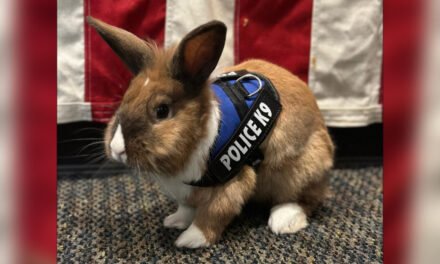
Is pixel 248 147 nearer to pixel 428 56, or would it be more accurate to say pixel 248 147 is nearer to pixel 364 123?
pixel 364 123

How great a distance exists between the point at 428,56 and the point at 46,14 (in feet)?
0.58

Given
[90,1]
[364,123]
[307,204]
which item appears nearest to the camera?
[307,204]

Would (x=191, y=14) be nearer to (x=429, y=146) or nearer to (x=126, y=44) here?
(x=126, y=44)

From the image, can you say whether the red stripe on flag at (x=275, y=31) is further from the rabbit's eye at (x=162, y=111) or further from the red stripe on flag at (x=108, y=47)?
the rabbit's eye at (x=162, y=111)

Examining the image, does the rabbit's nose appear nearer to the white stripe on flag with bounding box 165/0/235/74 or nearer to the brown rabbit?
the brown rabbit

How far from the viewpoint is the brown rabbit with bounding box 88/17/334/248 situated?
96cm

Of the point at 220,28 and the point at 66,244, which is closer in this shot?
the point at 220,28

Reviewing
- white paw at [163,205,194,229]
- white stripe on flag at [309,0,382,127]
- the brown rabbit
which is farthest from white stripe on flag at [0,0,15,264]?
white stripe on flag at [309,0,382,127]

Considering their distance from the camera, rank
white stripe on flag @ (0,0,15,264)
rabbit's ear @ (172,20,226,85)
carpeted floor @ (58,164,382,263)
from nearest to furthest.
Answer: white stripe on flag @ (0,0,15,264) → rabbit's ear @ (172,20,226,85) → carpeted floor @ (58,164,382,263)

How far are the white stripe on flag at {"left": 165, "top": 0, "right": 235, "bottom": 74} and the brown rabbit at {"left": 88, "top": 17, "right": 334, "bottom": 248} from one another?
0.99 feet

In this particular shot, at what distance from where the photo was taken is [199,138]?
1020 millimetres

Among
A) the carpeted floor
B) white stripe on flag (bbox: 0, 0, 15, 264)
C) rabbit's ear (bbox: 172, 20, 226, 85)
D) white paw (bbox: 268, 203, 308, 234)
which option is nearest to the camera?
white stripe on flag (bbox: 0, 0, 15, 264)

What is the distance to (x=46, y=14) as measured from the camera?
8.8 inches

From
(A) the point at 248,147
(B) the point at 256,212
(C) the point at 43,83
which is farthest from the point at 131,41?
(C) the point at 43,83
